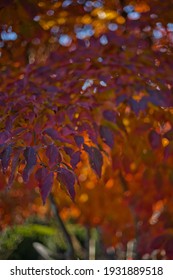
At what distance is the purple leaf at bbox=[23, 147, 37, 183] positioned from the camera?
1.90 metres

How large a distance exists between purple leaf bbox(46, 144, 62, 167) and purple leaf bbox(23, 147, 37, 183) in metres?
0.10

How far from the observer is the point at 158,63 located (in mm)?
2961

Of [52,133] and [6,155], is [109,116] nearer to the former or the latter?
[52,133]

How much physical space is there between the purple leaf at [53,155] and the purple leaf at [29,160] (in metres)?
0.10

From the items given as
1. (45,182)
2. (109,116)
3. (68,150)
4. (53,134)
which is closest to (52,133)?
(53,134)

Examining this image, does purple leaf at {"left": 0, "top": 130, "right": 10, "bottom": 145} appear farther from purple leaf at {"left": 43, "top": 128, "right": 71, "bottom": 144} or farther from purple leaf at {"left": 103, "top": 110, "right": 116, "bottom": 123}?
purple leaf at {"left": 103, "top": 110, "right": 116, "bottom": 123}

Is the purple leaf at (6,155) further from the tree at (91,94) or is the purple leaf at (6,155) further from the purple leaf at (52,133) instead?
the purple leaf at (52,133)

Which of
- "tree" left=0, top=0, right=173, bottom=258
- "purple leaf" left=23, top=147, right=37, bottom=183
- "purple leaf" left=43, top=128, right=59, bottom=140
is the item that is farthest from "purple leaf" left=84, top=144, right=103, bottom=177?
"purple leaf" left=23, top=147, right=37, bottom=183

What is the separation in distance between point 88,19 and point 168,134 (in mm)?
976

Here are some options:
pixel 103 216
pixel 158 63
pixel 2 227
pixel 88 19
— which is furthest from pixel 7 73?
pixel 2 227

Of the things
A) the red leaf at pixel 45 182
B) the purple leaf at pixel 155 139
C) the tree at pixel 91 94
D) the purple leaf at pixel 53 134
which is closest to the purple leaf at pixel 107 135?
the tree at pixel 91 94

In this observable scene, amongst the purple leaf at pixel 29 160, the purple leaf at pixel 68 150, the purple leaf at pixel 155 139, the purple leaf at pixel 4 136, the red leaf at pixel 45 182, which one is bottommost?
the purple leaf at pixel 155 139

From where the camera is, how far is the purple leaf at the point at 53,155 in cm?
201

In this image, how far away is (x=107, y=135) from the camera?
2.36 m
